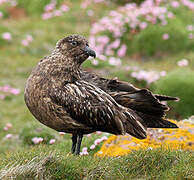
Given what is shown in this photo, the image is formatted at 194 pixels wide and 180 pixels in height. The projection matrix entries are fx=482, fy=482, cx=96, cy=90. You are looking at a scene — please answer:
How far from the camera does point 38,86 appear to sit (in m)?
7.18

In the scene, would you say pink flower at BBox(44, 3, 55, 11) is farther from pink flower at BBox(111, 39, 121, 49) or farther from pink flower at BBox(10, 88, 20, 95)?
pink flower at BBox(10, 88, 20, 95)

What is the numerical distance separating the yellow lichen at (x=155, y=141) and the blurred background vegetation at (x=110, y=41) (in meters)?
4.22

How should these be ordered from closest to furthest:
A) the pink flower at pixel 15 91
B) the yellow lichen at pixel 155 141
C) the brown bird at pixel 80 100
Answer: the brown bird at pixel 80 100, the yellow lichen at pixel 155 141, the pink flower at pixel 15 91

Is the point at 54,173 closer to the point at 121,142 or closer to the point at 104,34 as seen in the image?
the point at 121,142

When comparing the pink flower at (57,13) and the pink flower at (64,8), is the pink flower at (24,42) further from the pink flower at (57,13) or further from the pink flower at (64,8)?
the pink flower at (64,8)

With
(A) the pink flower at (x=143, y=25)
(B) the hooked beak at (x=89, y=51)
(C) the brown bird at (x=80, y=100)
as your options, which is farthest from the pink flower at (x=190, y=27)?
(B) the hooked beak at (x=89, y=51)

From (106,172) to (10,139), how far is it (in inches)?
245

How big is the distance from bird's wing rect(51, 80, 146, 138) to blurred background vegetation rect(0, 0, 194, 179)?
541 centimetres

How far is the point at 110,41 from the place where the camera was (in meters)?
18.4

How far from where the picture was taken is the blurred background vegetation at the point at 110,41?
13.8m

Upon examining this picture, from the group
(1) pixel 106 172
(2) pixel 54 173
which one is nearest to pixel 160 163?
(1) pixel 106 172

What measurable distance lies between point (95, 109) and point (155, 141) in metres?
1.61

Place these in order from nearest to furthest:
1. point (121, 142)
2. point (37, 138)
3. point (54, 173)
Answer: point (54, 173) < point (121, 142) < point (37, 138)

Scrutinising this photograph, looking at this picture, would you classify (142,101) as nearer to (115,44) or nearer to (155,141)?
(155,141)
